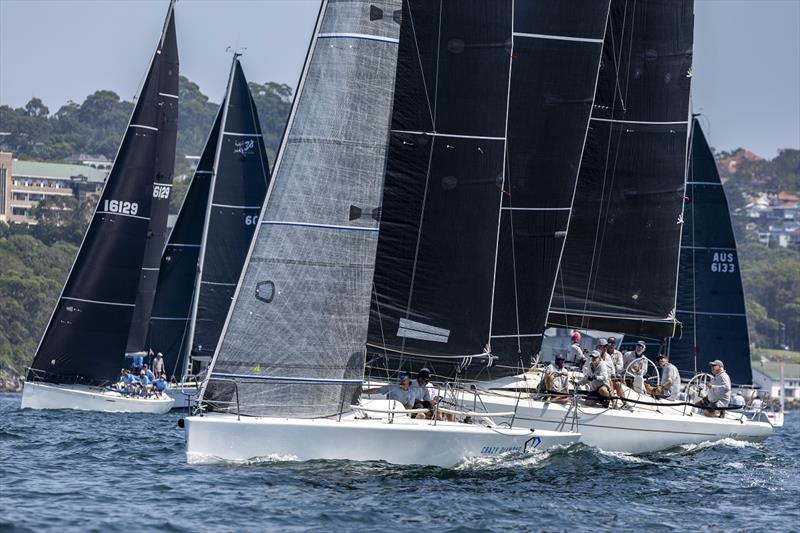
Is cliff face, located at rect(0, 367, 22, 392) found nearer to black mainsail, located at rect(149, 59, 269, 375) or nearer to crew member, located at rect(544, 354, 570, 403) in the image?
black mainsail, located at rect(149, 59, 269, 375)

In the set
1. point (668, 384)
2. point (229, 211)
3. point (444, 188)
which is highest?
point (229, 211)

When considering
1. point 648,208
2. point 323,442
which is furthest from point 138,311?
point 323,442

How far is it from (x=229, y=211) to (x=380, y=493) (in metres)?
24.7

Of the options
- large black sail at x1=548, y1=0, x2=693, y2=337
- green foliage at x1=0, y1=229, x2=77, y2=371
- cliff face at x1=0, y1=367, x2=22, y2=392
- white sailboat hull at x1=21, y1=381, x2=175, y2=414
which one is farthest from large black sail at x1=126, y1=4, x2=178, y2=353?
green foliage at x1=0, y1=229, x2=77, y2=371

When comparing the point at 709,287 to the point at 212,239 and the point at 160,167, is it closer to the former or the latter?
the point at 212,239

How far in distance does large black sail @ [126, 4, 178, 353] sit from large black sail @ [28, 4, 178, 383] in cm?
60

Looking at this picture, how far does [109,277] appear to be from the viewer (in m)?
38.6

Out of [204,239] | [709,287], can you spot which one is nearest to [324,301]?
[204,239]

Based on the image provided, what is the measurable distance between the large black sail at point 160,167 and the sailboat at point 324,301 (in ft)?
67.7

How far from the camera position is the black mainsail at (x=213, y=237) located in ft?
137

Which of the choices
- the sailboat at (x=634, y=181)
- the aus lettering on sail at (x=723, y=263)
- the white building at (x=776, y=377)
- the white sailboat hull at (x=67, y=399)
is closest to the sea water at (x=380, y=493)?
the sailboat at (x=634, y=181)

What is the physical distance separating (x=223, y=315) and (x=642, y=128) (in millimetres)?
15687

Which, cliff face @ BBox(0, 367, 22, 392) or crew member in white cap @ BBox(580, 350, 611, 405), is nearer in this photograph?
crew member in white cap @ BBox(580, 350, 611, 405)

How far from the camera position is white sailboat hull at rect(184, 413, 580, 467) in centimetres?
1948
